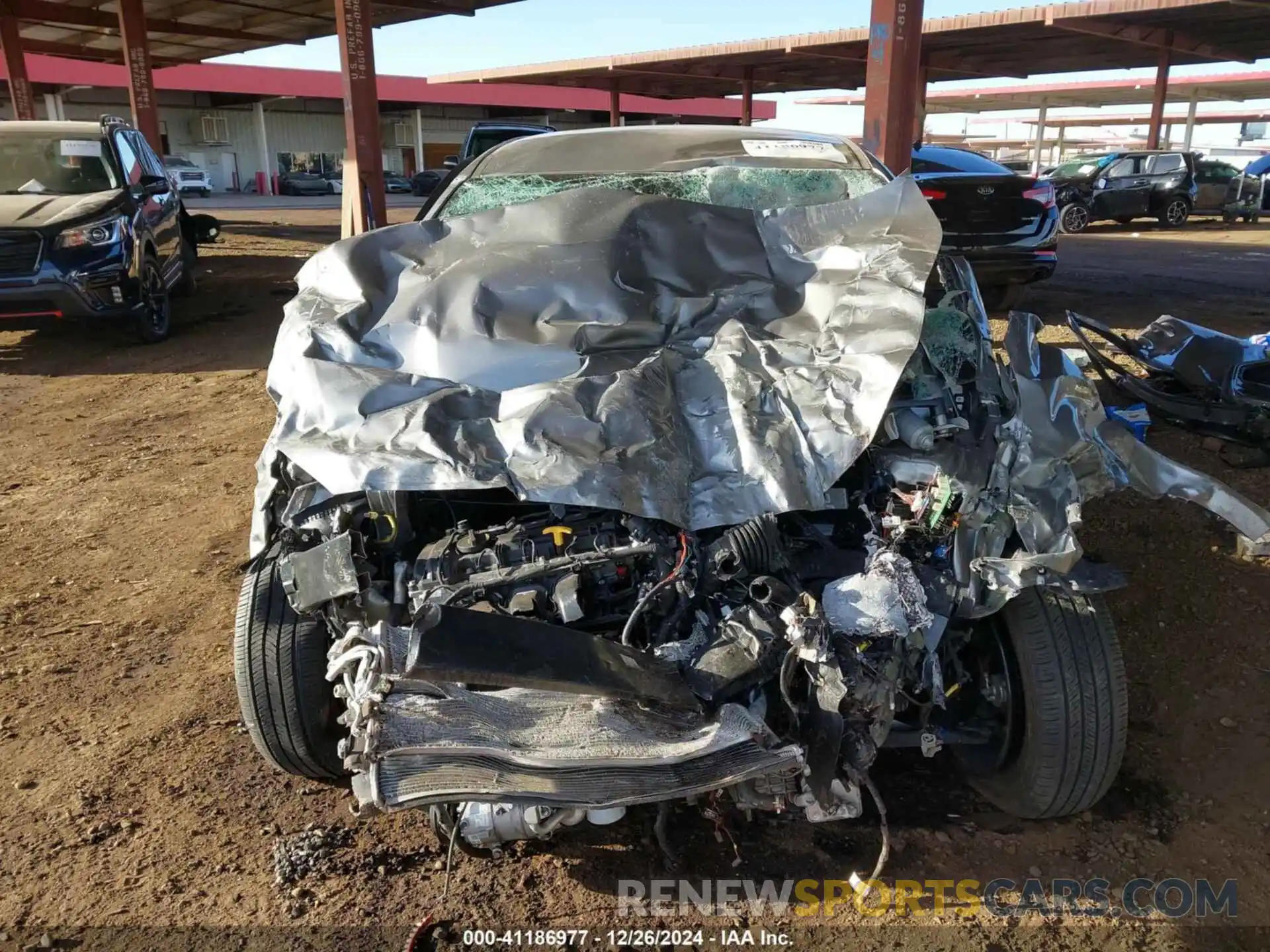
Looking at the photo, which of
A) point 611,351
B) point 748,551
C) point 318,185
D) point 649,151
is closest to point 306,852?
point 748,551

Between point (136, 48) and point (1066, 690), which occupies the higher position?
point (136, 48)

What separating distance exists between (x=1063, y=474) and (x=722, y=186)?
216 centimetres

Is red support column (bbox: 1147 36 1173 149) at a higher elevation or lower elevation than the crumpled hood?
higher

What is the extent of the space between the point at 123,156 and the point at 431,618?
27.1 feet

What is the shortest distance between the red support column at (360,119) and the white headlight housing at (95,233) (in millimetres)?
3566

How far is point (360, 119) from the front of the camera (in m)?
10.9

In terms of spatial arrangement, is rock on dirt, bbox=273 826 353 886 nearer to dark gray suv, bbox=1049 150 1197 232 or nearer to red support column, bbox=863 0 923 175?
red support column, bbox=863 0 923 175

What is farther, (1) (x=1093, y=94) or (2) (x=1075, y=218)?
(1) (x=1093, y=94)

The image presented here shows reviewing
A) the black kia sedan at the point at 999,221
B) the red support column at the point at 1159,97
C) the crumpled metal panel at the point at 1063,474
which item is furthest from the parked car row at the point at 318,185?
the crumpled metal panel at the point at 1063,474

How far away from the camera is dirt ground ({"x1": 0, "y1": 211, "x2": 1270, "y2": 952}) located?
2178 millimetres

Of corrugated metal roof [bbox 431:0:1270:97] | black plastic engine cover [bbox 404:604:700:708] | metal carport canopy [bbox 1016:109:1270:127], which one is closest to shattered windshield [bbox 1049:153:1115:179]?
corrugated metal roof [bbox 431:0:1270:97]

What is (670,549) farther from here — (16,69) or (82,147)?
(16,69)

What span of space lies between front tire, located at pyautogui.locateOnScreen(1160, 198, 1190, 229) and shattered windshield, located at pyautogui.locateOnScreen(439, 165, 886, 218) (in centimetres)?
1897

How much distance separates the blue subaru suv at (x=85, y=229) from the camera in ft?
22.2
